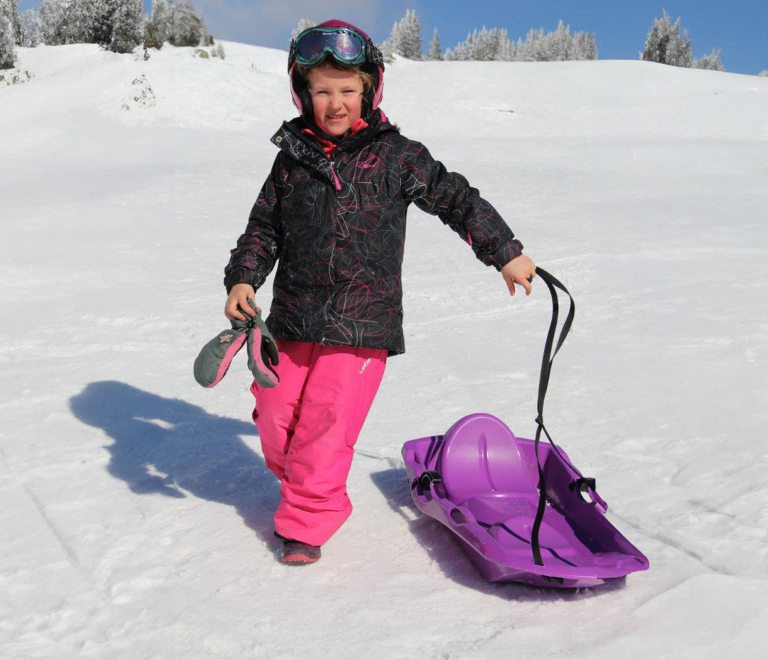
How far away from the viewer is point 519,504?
2.88 meters

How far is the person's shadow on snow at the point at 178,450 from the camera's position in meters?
3.11

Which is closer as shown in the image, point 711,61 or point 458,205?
point 458,205

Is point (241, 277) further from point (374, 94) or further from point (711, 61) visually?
point (711, 61)

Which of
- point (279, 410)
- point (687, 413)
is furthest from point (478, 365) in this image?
point (279, 410)

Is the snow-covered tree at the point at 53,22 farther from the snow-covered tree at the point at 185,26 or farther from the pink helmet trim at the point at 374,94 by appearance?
the pink helmet trim at the point at 374,94

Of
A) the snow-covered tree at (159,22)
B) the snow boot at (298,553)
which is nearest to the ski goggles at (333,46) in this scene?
the snow boot at (298,553)

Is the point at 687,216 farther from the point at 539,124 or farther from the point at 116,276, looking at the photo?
the point at 539,124

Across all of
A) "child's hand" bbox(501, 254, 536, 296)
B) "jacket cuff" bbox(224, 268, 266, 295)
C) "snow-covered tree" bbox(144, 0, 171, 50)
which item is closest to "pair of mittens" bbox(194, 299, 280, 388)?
"jacket cuff" bbox(224, 268, 266, 295)

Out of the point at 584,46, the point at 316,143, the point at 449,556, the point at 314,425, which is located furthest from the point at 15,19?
the point at 584,46

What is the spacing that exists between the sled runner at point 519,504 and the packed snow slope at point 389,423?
0.12m

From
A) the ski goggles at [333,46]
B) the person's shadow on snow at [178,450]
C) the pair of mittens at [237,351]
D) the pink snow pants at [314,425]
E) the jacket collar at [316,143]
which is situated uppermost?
the ski goggles at [333,46]

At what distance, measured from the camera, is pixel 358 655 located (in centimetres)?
205

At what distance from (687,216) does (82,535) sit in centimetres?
748

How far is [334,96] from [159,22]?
917 inches
